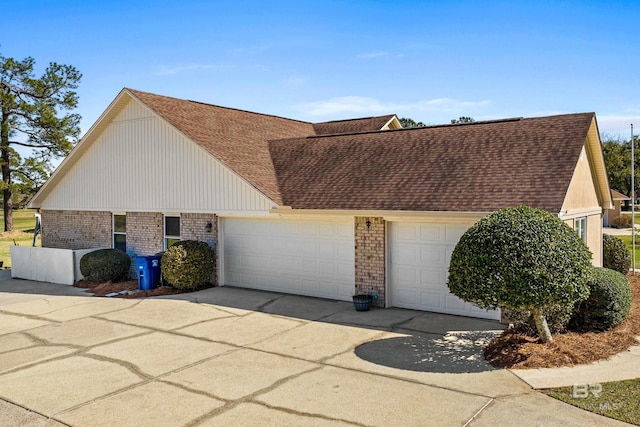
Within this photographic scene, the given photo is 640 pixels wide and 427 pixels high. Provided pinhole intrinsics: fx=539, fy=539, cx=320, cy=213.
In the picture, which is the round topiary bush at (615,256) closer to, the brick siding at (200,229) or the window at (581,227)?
the window at (581,227)

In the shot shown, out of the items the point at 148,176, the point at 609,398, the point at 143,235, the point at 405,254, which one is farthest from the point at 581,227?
the point at 143,235

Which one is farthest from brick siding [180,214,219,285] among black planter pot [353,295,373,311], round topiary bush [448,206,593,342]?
round topiary bush [448,206,593,342]

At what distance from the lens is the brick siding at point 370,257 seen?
1291 centimetres

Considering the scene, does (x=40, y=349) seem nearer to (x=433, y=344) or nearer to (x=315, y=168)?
(x=433, y=344)

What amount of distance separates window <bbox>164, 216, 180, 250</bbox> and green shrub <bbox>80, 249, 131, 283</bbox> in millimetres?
1505

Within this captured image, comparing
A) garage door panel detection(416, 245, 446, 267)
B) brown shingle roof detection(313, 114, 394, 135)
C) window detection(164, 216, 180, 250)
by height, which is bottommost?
garage door panel detection(416, 245, 446, 267)

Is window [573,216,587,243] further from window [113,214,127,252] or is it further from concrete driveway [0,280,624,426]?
window [113,214,127,252]

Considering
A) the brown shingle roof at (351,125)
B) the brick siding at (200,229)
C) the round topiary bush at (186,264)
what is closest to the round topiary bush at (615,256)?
the brown shingle roof at (351,125)

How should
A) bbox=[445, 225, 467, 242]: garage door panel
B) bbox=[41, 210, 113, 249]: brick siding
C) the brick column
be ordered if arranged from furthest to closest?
bbox=[41, 210, 113, 249]: brick siding → the brick column → bbox=[445, 225, 467, 242]: garage door panel

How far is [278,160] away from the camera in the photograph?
17234mm

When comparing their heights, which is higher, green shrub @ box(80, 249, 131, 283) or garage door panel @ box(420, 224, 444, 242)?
garage door panel @ box(420, 224, 444, 242)

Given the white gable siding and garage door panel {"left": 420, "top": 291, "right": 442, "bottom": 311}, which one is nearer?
garage door panel {"left": 420, "top": 291, "right": 442, "bottom": 311}

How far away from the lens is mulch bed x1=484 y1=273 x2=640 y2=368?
28.0 ft

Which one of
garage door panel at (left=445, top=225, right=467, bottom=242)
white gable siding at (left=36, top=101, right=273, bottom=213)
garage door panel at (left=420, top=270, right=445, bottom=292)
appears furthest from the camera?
white gable siding at (left=36, top=101, right=273, bottom=213)
